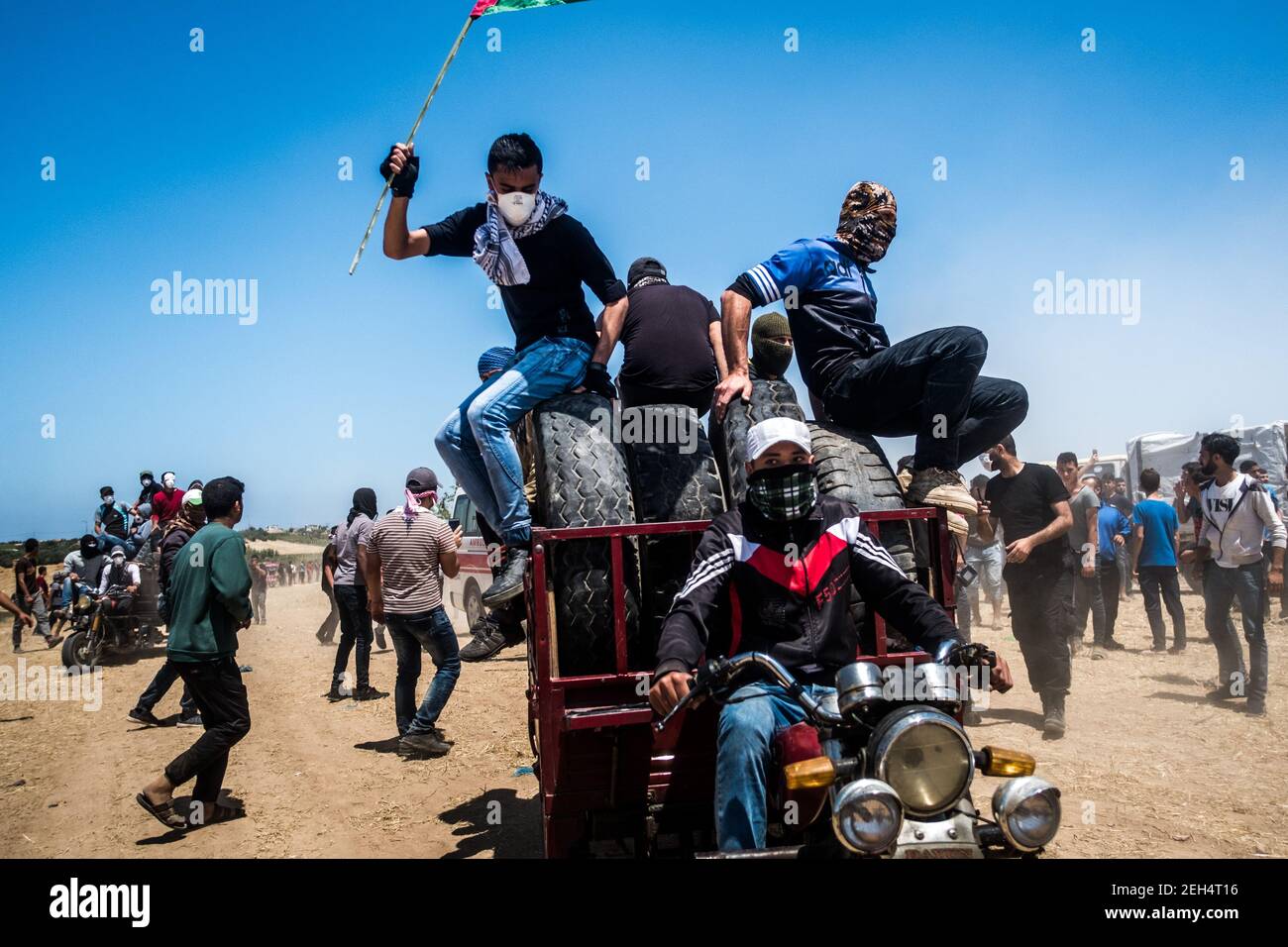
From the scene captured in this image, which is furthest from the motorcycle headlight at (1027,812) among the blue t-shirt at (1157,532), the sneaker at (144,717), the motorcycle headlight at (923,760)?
the sneaker at (144,717)

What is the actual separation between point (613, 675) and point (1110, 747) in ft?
17.0

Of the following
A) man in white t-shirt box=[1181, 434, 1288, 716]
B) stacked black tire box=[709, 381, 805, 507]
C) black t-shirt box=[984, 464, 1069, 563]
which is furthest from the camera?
man in white t-shirt box=[1181, 434, 1288, 716]

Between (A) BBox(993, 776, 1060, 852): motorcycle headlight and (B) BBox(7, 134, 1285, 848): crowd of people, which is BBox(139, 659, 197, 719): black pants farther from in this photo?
(A) BBox(993, 776, 1060, 852): motorcycle headlight

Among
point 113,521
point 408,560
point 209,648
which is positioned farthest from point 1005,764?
point 113,521

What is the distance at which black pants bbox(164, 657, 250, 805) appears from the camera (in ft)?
19.1

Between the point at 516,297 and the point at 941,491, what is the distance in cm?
238

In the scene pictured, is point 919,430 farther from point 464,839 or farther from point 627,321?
point 464,839

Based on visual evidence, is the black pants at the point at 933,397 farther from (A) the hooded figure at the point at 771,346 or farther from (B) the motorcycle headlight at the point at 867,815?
(B) the motorcycle headlight at the point at 867,815

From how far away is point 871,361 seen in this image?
14.3 feet

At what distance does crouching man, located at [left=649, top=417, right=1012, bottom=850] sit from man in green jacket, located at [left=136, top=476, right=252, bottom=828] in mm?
4027

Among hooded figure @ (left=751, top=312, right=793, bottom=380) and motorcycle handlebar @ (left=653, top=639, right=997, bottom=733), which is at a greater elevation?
hooded figure @ (left=751, top=312, right=793, bottom=380)

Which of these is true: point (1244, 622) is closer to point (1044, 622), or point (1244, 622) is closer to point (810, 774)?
point (1044, 622)

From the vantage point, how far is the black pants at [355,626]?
32.5 ft

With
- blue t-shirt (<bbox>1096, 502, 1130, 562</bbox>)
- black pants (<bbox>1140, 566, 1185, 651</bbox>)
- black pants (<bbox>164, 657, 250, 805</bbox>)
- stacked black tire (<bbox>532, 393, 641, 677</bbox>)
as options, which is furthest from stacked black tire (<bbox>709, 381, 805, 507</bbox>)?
blue t-shirt (<bbox>1096, 502, 1130, 562</bbox>)
